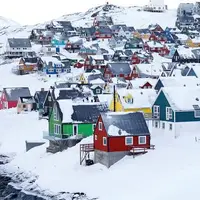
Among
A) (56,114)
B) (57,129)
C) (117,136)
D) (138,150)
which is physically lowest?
(57,129)

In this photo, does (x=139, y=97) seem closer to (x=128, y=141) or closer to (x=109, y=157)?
(x=128, y=141)

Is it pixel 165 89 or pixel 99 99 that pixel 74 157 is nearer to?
pixel 165 89

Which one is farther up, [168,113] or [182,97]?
[182,97]

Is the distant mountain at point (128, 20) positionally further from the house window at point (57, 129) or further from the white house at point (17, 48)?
the house window at point (57, 129)

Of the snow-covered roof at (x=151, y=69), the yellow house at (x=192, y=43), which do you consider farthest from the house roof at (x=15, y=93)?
A: the yellow house at (x=192, y=43)

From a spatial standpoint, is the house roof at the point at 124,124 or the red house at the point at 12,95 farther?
the red house at the point at 12,95

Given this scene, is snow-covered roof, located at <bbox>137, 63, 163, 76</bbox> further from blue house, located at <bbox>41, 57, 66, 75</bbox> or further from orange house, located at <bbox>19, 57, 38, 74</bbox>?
orange house, located at <bbox>19, 57, 38, 74</bbox>

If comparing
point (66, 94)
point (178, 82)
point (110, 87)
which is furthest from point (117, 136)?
point (110, 87)

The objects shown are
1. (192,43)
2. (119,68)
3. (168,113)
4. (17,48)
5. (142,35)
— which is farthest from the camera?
(142,35)
